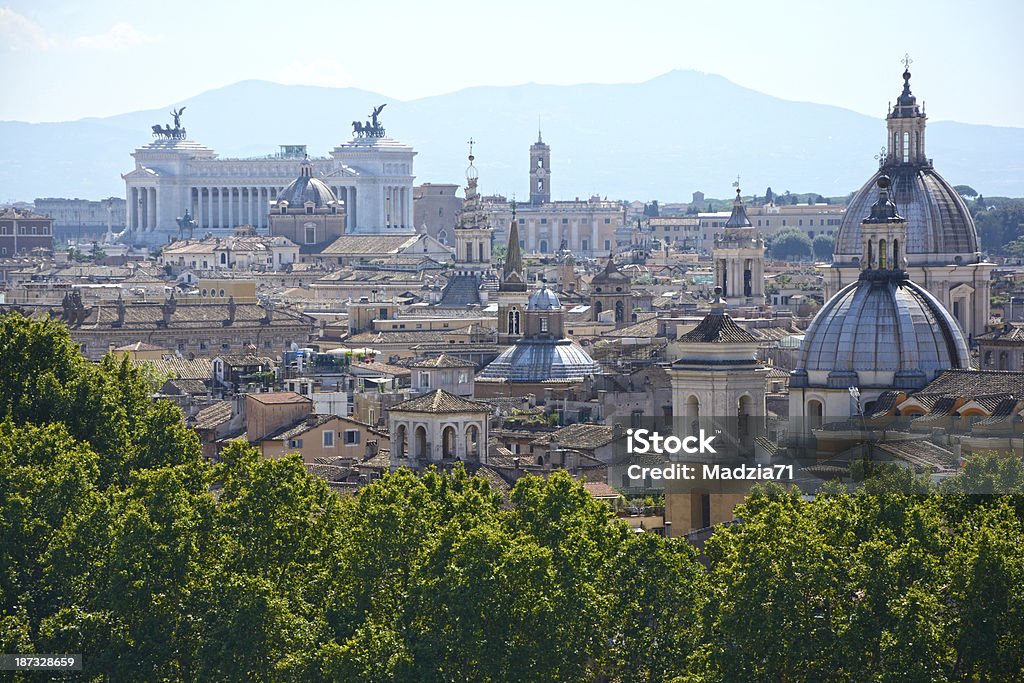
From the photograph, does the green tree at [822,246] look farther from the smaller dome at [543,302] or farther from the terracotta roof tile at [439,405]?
the terracotta roof tile at [439,405]

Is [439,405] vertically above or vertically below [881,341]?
below

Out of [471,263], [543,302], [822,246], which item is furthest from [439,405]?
[822,246]

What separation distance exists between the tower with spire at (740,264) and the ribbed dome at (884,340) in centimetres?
5712

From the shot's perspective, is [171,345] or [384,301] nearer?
[171,345]

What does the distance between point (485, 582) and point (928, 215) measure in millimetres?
41424

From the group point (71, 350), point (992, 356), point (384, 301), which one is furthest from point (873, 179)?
point (384, 301)

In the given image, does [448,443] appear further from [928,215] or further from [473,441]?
[928,215]

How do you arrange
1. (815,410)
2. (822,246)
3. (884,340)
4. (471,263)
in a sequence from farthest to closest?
(822,246) < (471,263) < (884,340) < (815,410)

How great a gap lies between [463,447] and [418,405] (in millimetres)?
1108

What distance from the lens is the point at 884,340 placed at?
5356 centimetres

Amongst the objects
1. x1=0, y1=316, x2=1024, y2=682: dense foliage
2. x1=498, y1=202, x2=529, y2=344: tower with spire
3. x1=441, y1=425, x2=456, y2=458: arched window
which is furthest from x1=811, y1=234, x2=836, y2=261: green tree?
x1=0, y1=316, x2=1024, y2=682: dense foliage

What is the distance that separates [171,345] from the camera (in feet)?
341

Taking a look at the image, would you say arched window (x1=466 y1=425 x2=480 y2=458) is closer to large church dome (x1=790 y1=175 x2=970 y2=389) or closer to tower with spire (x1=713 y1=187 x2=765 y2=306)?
large church dome (x1=790 y1=175 x2=970 y2=389)

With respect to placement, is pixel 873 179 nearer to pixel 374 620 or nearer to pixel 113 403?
pixel 113 403
